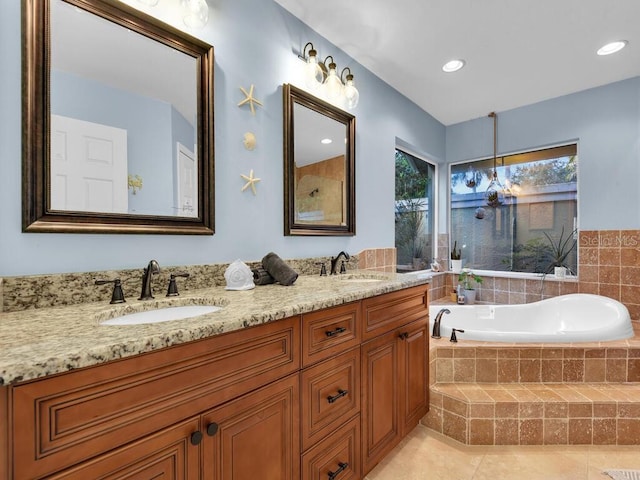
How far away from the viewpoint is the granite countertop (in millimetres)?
601

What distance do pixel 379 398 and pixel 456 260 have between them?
2615 millimetres

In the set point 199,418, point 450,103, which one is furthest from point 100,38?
point 450,103

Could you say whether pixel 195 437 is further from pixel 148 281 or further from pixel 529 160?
pixel 529 160

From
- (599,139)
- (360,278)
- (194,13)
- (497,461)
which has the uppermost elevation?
(194,13)

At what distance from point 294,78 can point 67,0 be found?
3.62 feet

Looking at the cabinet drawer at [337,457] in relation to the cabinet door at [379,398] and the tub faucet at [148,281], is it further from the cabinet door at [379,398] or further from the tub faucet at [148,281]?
the tub faucet at [148,281]

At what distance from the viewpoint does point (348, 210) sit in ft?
7.59

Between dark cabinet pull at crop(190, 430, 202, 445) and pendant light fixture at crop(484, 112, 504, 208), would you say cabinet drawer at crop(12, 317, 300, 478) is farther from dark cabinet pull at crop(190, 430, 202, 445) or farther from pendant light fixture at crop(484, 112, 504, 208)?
pendant light fixture at crop(484, 112, 504, 208)

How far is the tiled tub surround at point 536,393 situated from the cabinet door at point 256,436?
1248 millimetres

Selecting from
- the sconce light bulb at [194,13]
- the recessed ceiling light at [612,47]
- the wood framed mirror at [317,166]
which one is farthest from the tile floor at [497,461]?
the recessed ceiling light at [612,47]

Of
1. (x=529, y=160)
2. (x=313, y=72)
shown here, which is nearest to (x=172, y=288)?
(x=313, y=72)

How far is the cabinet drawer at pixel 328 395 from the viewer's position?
1143mm

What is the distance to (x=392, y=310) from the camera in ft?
5.32

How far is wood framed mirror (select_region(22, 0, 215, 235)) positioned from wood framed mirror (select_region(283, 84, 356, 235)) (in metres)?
0.51
